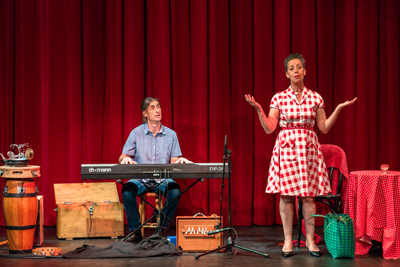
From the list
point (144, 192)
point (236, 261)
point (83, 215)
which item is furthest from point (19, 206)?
point (236, 261)

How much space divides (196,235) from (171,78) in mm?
2015

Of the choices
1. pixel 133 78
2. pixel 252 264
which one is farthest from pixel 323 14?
pixel 252 264

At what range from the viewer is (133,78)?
444 centimetres

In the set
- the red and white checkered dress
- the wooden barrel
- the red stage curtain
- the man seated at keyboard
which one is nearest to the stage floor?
the wooden barrel

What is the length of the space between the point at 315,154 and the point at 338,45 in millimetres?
2000

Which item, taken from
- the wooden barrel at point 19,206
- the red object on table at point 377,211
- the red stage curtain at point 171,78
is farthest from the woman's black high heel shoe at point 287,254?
the wooden barrel at point 19,206

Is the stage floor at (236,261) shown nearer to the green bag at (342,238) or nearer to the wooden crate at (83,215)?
the green bag at (342,238)

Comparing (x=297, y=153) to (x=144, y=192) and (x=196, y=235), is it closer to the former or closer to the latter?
(x=196, y=235)

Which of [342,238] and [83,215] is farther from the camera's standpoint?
[83,215]

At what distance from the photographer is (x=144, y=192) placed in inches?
144

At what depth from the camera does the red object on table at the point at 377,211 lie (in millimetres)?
3141

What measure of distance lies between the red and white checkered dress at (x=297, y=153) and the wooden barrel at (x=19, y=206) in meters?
2.05

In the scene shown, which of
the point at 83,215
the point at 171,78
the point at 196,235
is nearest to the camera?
the point at 196,235

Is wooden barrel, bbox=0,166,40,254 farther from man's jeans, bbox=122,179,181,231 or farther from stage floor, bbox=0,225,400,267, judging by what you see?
man's jeans, bbox=122,179,181,231
